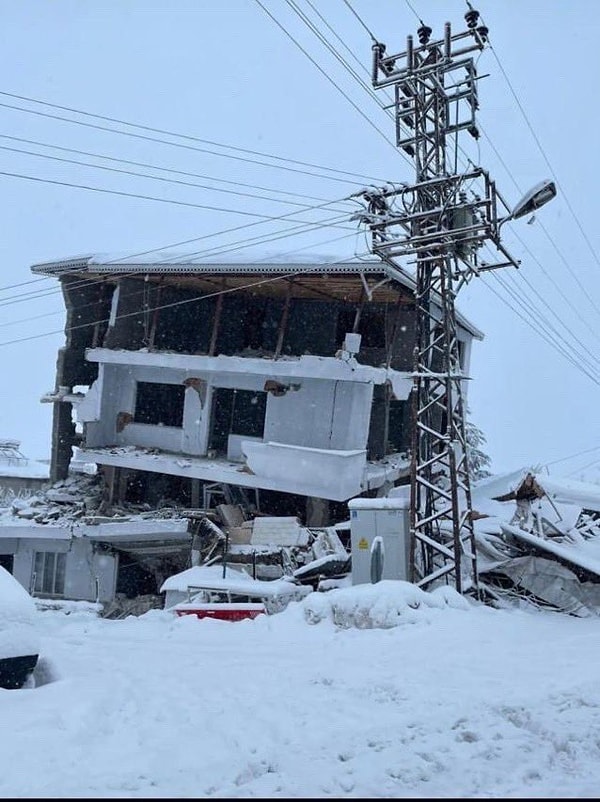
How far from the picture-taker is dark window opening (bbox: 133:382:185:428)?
22.6 metres

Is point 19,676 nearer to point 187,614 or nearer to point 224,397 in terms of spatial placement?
point 187,614

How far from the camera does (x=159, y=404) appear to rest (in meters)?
22.9

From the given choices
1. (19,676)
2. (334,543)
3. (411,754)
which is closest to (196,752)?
(411,754)

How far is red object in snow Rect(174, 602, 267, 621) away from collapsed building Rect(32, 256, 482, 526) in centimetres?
714

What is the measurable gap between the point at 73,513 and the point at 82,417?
→ 3396 millimetres

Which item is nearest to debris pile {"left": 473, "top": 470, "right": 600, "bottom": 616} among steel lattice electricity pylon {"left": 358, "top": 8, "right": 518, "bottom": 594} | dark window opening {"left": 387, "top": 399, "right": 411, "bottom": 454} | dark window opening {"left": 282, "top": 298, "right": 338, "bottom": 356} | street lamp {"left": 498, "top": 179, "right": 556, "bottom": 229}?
steel lattice electricity pylon {"left": 358, "top": 8, "right": 518, "bottom": 594}

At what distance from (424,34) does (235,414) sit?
1287 cm

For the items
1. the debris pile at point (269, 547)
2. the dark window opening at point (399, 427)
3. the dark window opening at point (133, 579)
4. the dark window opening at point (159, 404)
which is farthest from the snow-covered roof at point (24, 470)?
the dark window opening at point (399, 427)

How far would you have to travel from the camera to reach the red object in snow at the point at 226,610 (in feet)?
37.6

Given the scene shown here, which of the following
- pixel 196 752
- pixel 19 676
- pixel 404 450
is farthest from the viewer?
pixel 404 450

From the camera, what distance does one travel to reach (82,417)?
22.2 meters

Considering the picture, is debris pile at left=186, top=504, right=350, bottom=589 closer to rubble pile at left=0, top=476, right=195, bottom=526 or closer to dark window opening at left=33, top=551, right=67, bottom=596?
rubble pile at left=0, top=476, right=195, bottom=526

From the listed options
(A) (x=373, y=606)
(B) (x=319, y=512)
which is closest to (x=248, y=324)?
(B) (x=319, y=512)

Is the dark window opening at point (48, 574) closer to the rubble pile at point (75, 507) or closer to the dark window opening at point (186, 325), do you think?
the rubble pile at point (75, 507)
